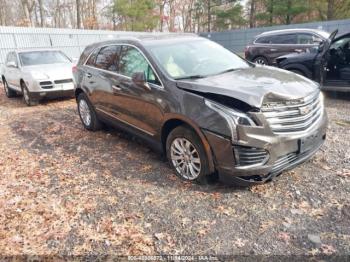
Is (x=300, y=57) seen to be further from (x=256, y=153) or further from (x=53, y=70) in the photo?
(x=53, y=70)

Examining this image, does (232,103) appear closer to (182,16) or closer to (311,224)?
(311,224)

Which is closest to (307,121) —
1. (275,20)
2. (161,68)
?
(161,68)

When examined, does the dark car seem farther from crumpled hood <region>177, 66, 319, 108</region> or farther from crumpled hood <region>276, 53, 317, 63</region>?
crumpled hood <region>177, 66, 319, 108</region>

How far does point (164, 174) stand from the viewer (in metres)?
4.14

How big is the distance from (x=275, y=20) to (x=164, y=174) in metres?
33.3

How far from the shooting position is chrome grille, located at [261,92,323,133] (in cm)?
318

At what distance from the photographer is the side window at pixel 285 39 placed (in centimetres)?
1141

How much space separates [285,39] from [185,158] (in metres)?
9.59

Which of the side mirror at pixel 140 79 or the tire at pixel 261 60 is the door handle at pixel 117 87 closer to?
the side mirror at pixel 140 79

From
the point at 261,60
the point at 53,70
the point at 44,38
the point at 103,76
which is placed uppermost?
the point at 44,38

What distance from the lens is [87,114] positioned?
6.21 meters

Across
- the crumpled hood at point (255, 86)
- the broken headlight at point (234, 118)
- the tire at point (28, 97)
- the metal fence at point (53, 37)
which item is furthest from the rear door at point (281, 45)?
the broken headlight at point (234, 118)

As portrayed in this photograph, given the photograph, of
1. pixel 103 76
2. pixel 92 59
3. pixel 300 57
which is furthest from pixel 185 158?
Result: pixel 300 57

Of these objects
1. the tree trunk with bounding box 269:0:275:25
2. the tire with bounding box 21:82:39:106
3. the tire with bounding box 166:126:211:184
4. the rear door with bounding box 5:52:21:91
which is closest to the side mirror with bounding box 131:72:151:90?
the tire with bounding box 166:126:211:184
